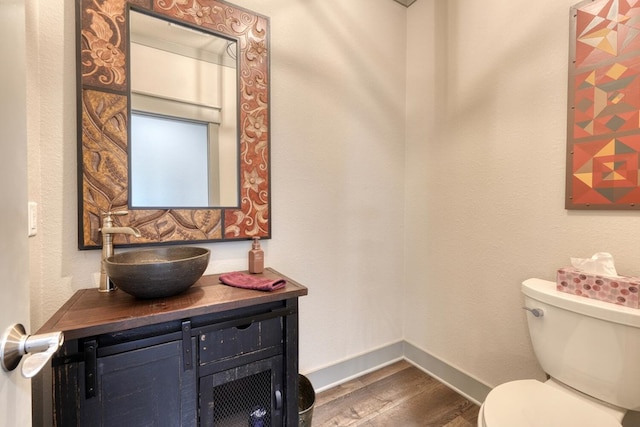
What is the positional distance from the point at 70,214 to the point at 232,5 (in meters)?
1.23

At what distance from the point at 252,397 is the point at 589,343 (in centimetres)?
132

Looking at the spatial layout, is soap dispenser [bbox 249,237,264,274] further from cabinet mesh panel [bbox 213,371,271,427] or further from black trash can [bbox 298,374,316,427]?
black trash can [bbox 298,374,316,427]

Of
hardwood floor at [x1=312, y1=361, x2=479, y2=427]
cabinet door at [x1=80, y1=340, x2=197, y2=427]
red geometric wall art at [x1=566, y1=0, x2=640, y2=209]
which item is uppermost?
red geometric wall art at [x1=566, y1=0, x2=640, y2=209]

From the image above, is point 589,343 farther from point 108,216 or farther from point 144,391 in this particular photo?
point 108,216

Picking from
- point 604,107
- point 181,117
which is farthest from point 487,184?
point 181,117

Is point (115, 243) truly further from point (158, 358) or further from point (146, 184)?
point (158, 358)

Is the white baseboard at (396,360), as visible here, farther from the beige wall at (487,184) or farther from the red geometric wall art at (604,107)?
the red geometric wall art at (604,107)

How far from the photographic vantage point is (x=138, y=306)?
3.23ft

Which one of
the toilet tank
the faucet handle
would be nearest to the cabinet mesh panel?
the faucet handle

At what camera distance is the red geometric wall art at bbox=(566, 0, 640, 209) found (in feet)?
3.66

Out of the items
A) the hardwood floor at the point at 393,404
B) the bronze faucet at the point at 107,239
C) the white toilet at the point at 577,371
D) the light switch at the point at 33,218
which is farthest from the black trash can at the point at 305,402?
the light switch at the point at 33,218

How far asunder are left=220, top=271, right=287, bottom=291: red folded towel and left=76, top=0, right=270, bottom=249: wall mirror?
0.23 meters

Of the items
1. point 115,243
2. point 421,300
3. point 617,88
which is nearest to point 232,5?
point 115,243

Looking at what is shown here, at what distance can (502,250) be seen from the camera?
1551 millimetres
